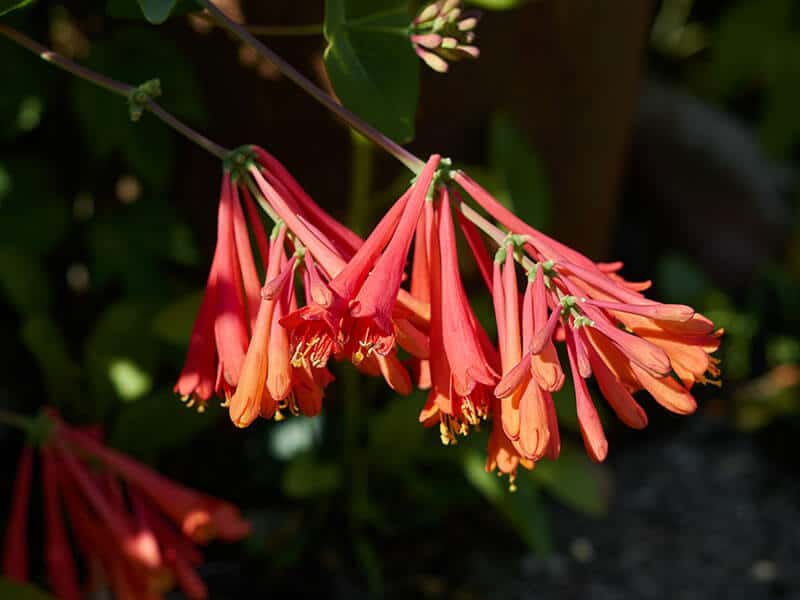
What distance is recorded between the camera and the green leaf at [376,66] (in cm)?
Answer: 70

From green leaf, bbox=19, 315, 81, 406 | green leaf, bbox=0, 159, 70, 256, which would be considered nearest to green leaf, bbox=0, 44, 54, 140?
green leaf, bbox=0, 159, 70, 256

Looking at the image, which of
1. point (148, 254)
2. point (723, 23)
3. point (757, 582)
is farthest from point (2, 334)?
point (723, 23)

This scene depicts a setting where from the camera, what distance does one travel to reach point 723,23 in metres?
2.59

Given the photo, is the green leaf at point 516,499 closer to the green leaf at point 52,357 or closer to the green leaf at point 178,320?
the green leaf at point 178,320

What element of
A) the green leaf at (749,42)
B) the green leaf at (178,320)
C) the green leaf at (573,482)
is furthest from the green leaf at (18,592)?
the green leaf at (749,42)

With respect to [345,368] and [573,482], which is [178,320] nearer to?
[345,368]

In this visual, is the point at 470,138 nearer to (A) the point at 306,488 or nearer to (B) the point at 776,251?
(A) the point at 306,488

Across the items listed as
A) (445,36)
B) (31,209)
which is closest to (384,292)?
(445,36)

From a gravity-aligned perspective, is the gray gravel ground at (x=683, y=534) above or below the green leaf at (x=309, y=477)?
below

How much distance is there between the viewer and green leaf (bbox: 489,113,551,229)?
4.49 ft

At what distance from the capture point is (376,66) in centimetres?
73

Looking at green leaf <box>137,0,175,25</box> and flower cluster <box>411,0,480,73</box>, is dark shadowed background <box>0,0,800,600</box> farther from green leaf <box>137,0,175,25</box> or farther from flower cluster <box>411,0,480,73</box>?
flower cluster <box>411,0,480,73</box>

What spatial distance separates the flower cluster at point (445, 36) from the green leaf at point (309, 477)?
80 cm

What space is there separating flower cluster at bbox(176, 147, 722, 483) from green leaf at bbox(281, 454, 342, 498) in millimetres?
721
